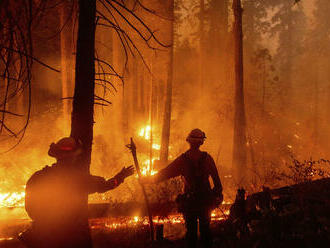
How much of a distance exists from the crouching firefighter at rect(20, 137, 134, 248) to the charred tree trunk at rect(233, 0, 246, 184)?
11.2 m

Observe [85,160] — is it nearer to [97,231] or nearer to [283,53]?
[97,231]

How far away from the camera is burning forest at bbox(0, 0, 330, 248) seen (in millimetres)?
3619

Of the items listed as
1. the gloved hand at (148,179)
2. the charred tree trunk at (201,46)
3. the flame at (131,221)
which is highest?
the charred tree trunk at (201,46)

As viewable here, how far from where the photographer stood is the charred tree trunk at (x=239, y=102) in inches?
539

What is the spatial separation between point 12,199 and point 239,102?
11473 millimetres

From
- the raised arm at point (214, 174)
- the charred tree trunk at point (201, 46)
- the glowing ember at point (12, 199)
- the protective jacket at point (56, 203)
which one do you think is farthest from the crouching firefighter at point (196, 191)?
the charred tree trunk at point (201, 46)

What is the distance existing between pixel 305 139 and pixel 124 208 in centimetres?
2599

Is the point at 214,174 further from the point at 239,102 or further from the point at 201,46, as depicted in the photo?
the point at 201,46

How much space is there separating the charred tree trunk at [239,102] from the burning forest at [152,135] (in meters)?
0.05

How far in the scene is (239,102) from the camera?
46.2 feet

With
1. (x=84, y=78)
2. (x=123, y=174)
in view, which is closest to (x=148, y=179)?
(x=123, y=174)

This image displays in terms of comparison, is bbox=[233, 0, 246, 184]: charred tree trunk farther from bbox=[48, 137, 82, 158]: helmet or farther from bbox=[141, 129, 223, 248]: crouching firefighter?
bbox=[48, 137, 82, 158]: helmet

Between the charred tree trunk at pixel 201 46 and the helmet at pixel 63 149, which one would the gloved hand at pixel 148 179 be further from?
the charred tree trunk at pixel 201 46

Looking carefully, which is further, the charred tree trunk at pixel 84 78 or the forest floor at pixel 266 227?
the charred tree trunk at pixel 84 78
